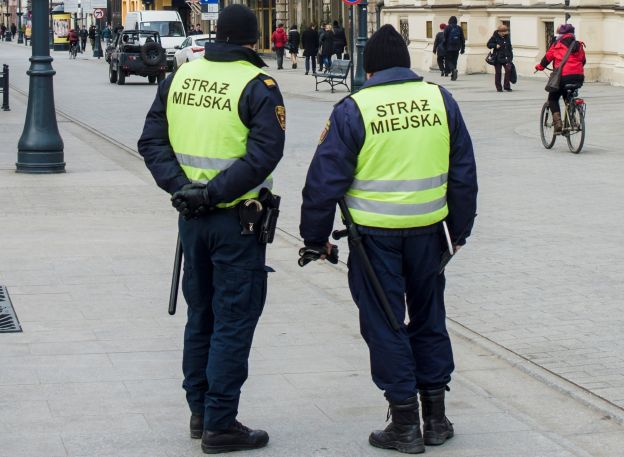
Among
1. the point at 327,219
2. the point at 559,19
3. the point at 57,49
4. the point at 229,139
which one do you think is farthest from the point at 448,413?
the point at 57,49

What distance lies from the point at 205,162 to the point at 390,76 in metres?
0.79

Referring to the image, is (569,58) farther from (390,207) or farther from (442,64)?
(442,64)

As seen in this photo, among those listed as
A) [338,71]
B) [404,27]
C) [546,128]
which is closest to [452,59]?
[338,71]

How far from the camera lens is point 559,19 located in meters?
32.9

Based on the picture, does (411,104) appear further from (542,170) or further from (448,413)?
(542,170)

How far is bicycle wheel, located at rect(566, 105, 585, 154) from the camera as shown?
16.7 m

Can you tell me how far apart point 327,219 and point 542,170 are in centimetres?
1018

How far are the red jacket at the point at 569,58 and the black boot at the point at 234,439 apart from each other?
40.0ft

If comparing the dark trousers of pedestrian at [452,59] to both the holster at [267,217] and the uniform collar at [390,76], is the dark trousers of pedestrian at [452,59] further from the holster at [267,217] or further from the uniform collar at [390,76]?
the holster at [267,217]

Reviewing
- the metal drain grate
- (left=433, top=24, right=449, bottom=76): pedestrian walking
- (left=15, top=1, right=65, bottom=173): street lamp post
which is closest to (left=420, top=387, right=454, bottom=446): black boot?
the metal drain grate

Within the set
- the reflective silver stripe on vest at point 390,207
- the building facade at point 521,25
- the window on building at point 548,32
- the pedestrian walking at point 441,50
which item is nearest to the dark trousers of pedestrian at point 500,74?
the building facade at point 521,25

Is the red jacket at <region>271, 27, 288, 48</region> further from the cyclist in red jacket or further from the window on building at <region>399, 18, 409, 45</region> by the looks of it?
Result: the cyclist in red jacket

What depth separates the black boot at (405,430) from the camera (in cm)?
524

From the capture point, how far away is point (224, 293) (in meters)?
5.21
